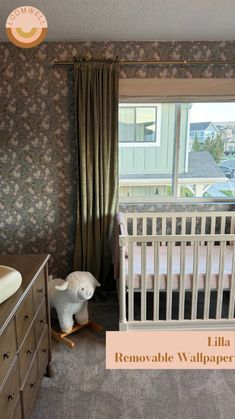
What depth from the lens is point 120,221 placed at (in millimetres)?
2555

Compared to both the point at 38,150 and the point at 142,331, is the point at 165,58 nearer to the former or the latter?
the point at 38,150

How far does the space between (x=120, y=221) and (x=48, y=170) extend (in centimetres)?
91

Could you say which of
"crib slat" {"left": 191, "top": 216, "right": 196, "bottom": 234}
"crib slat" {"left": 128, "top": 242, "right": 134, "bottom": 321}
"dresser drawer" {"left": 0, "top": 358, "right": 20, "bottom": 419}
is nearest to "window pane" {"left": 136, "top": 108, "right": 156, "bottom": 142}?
"crib slat" {"left": 191, "top": 216, "right": 196, "bottom": 234}

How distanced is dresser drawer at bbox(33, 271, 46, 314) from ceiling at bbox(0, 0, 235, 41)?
1.75 metres

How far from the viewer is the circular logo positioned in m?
2.06

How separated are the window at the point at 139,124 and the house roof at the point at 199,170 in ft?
1.12

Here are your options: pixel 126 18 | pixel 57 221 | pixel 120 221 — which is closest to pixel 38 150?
pixel 57 221

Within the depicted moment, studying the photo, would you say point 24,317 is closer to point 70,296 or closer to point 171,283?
point 70,296

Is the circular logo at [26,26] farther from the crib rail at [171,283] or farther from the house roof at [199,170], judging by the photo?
the crib rail at [171,283]

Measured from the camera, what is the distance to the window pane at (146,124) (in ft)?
9.81

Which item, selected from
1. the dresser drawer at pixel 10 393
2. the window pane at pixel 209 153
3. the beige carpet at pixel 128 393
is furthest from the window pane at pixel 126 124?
the dresser drawer at pixel 10 393

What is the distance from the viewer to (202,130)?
9.97 feet

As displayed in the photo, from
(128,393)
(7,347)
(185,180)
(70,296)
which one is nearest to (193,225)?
(185,180)

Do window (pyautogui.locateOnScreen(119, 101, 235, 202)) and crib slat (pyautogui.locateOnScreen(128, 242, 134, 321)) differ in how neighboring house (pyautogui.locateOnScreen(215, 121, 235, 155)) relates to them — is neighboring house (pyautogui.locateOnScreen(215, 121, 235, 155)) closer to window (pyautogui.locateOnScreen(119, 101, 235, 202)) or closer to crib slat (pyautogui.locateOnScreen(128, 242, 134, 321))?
window (pyautogui.locateOnScreen(119, 101, 235, 202))
